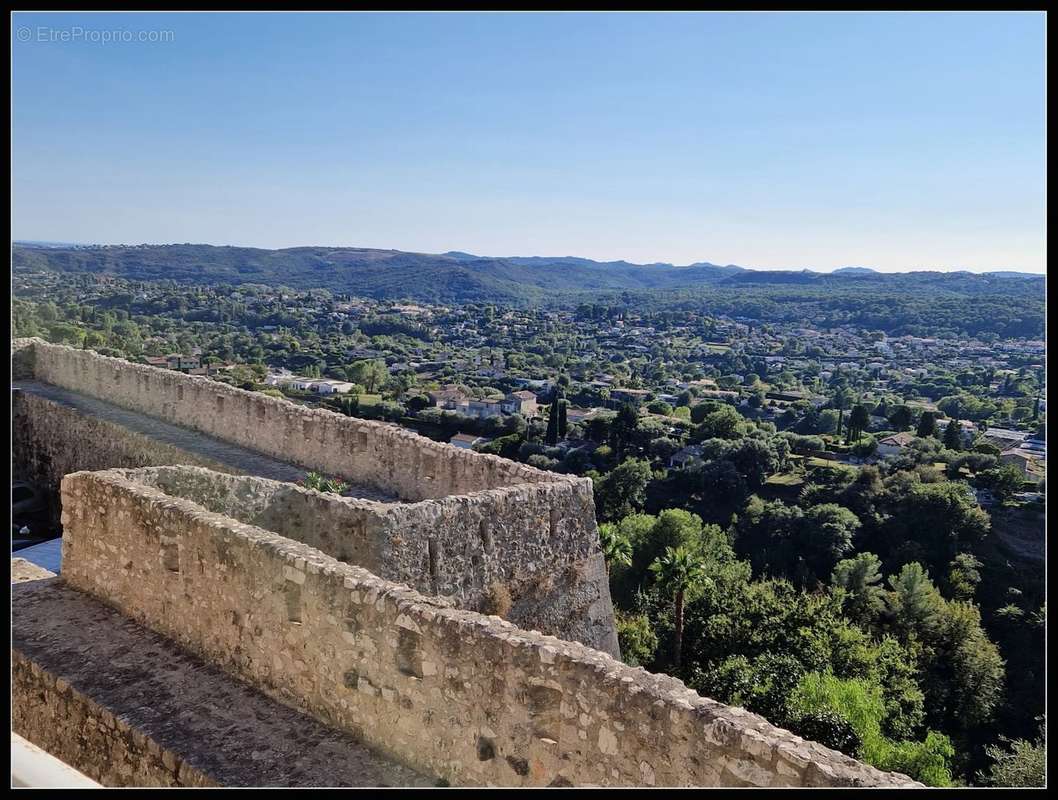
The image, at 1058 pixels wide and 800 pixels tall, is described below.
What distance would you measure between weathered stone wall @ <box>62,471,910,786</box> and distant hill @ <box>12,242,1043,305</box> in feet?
37.4

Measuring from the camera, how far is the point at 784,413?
78562 millimetres

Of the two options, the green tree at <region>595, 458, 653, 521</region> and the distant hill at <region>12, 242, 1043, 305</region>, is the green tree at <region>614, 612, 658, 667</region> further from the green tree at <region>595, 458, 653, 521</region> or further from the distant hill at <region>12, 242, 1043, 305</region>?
the green tree at <region>595, 458, 653, 521</region>

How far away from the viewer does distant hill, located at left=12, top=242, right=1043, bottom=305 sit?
52.7 m

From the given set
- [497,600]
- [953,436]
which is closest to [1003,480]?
[953,436]

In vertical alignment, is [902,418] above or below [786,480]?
above

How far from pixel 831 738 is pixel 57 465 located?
13787 mm

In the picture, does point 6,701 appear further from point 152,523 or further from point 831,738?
point 831,738

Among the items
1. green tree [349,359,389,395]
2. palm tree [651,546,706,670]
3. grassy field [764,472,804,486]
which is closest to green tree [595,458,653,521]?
grassy field [764,472,804,486]

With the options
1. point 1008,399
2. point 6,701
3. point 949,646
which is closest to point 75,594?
point 6,701

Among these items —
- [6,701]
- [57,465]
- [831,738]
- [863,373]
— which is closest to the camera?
[6,701]

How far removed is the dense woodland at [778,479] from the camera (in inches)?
909

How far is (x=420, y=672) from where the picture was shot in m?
5.29

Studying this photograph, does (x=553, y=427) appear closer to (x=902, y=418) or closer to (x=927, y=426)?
(x=927, y=426)

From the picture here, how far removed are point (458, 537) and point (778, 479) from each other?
53552mm
